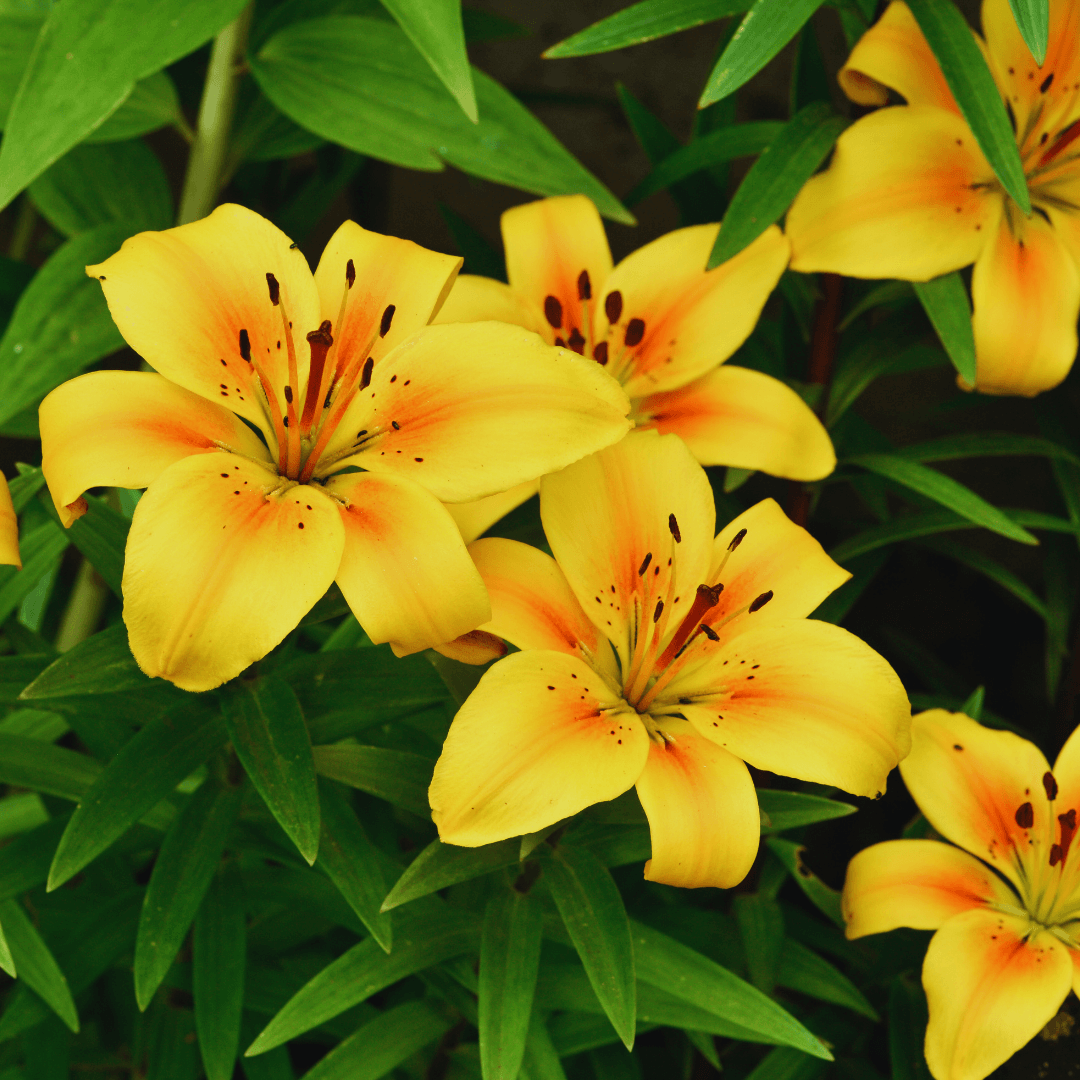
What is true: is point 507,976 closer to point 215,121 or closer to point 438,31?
point 438,31

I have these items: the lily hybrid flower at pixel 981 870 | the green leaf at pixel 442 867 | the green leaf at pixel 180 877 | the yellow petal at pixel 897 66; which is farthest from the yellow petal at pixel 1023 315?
the green leaf at pixel 180 877

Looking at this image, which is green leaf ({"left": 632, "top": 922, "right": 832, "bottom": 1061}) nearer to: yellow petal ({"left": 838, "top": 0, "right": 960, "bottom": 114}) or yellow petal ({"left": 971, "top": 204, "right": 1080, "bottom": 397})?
yellow petal ({"left": 971, "top": 204, "right": 1080, "bottom": 397})

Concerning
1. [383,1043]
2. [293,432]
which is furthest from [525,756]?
[383,1043]

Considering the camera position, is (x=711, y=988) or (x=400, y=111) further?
(x=400, y=111)

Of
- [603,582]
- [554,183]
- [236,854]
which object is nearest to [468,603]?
[603,582]

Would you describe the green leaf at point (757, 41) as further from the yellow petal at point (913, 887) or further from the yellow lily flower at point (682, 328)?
the yellow petal at point (913, 887)

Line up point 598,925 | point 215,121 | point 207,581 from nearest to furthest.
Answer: point 207,581, point 598,925, point 215,121

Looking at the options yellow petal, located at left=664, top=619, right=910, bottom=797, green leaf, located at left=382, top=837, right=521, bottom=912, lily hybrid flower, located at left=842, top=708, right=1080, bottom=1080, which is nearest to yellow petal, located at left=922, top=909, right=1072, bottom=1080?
lily hybrid flower, located at left=842, top=708, right=1080, bottom=1080
